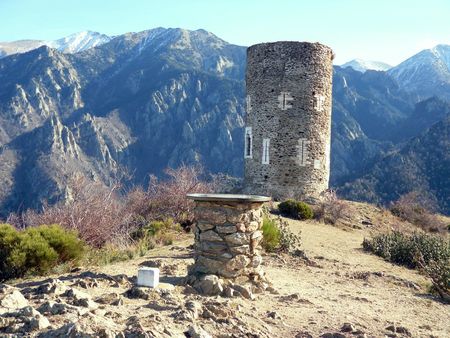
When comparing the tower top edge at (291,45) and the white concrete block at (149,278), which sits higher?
the tower top edge at (291,45)

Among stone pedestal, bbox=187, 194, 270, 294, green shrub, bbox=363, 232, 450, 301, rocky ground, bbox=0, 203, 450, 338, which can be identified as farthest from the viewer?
green shrub, bbox=363, 232, 450, 301

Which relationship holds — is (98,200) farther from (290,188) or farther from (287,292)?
(290,188)

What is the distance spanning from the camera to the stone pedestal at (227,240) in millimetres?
6934

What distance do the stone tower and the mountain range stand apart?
1791 inches

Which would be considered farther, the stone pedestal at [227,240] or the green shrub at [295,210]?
Answer: the green shrub at [295,210]

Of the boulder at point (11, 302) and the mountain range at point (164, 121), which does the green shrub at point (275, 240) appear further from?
the mountain range at point (164, 121)

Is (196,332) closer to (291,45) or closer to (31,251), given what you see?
(31,251)

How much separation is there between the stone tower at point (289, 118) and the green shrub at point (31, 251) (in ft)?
46.5

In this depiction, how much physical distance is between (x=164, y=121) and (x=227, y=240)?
110571 millimetres

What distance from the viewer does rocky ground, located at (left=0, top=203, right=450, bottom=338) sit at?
4371 mm

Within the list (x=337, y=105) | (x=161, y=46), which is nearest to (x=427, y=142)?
(x=337, y=105)

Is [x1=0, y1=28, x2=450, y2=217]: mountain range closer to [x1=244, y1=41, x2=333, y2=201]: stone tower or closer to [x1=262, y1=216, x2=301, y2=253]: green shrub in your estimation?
[x1=244, y1=41, x2=333, y2=201]: stone tower

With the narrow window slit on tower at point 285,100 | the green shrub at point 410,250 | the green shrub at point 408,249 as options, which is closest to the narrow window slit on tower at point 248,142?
the narrow window slit on tower at point 285,100

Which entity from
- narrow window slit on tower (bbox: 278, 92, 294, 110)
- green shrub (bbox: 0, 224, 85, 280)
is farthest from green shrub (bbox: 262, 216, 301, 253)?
narrow window slit on tower (bbox: 278, 92, 294, 110)
